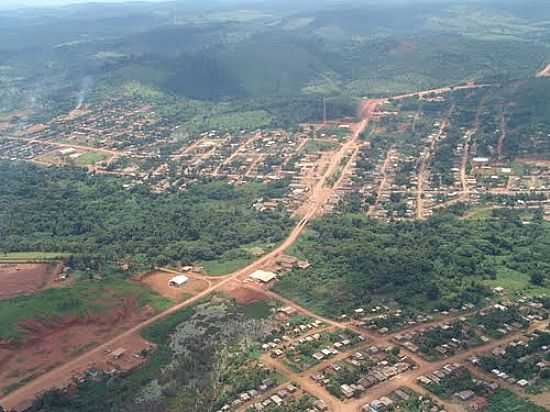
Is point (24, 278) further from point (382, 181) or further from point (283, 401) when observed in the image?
point (382, 181)

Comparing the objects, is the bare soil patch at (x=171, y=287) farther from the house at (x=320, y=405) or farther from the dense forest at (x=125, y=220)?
the house at (x=320, y=405)

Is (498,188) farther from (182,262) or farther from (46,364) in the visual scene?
(46,364)

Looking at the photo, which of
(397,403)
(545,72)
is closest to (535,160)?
(545,72)

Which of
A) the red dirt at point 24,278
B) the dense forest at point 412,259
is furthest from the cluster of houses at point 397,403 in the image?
the red dirt at point 24,278

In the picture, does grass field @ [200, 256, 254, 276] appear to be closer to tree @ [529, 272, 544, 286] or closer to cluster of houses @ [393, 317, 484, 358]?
cluster of houses @ [393, 317, 484, 358]

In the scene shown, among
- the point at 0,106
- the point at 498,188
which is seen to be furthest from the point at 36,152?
the point at 498,188

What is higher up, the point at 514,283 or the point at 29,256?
the point at 29,256
